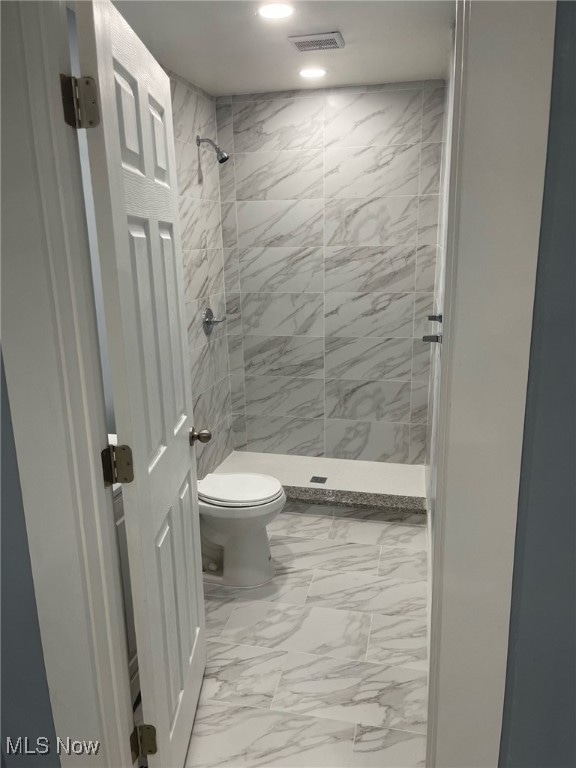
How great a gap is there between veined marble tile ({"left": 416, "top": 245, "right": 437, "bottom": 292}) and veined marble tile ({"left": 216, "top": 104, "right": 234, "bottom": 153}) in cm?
133

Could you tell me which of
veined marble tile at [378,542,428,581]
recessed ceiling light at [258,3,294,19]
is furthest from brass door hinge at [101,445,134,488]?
veined marble tile at [378,542,428,581]

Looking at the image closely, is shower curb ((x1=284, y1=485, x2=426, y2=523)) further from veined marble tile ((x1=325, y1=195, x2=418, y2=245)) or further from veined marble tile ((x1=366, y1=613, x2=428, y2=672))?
veined marble tile ((x1=325, y1=195, x2=418, y2=245))

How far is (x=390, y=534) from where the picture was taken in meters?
3.16

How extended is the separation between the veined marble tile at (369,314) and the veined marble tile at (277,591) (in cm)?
155

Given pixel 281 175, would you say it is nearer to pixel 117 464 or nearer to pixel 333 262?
pixel 333 262

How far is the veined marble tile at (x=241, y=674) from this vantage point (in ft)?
6.72

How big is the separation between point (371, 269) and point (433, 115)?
36.0 inches

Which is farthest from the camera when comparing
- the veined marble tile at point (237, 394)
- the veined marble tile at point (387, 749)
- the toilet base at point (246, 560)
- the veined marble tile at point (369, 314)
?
the veined marble tile at point (237, 394)

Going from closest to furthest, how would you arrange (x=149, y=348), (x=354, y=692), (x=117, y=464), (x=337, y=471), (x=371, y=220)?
1. (x=117, y=464)
2. (x=149, y=348)
3. (x=354, y=692)
4. (x=371, y=220)
5. (x=337, y=471)

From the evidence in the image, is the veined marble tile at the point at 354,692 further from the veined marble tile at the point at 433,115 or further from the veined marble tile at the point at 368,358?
the veined marble tile at the point at 433,115

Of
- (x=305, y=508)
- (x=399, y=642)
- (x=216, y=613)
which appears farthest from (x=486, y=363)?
(x=305, y=508)

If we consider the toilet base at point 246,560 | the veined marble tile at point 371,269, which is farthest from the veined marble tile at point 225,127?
the toilet base at point 246,560

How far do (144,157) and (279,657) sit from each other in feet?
6.08
